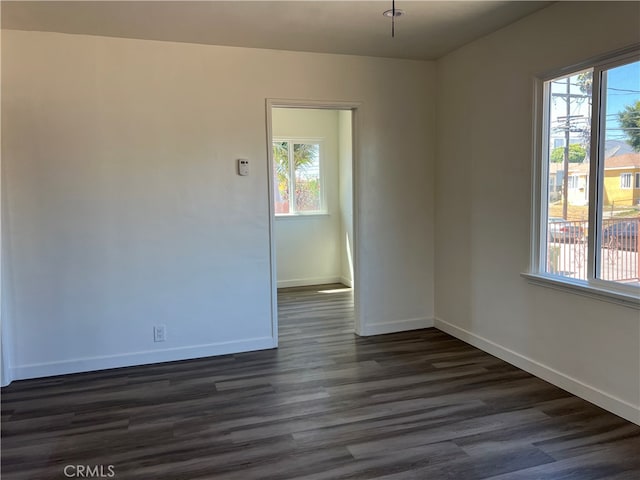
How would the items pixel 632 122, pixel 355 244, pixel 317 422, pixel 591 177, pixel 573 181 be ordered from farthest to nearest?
pixel 355 244, pixel 573 181, pixel 591 177, pixel 317 422, pixel 632 122

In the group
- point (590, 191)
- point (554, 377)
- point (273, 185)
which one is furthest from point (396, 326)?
point (590, 191)

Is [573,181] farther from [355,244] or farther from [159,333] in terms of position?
[159,333]

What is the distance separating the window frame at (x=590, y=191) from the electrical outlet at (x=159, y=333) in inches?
109

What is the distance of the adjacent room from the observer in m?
2.49

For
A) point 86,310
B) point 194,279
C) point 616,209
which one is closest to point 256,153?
point 194,279

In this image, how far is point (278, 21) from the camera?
3.11m

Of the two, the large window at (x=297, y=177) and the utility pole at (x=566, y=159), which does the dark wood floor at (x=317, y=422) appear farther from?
the large window at (x=297, y=177)

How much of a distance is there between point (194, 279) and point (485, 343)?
2.42 m

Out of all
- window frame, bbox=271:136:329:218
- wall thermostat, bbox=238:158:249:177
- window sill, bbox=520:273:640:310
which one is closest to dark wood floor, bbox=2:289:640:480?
window sill, bbox=520:273:640:310

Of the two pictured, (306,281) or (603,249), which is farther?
(306,281)
